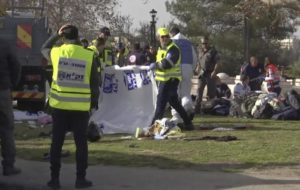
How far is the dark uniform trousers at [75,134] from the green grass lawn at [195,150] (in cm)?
159

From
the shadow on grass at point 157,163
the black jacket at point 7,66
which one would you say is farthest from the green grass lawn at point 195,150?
the black jacket at point 7,66

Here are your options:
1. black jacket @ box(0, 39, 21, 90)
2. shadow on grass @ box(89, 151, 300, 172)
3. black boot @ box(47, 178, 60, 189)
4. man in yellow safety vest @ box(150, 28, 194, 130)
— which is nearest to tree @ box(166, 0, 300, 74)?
man in yellow safety vest @ box(150, 28, 194, 130)

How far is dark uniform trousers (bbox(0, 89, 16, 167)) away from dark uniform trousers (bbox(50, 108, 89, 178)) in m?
1.15

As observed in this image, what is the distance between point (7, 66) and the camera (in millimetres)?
9508

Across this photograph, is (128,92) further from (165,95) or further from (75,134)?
(75,134)

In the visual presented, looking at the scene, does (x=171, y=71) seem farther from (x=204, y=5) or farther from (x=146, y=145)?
(x=204, y=5)

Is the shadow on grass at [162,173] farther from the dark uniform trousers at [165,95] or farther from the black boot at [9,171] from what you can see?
the dark uniform trousers at [165,95]

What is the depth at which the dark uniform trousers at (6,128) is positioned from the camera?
9.52 metres

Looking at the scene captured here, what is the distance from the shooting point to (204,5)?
187ft

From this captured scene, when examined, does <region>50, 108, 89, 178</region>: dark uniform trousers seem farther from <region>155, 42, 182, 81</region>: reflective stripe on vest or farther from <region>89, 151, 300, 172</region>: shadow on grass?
<region>155, 42, 182, 81</region>: reflective stripe on vest

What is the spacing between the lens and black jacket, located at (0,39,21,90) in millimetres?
9430

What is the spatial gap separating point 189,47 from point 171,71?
2.77 m

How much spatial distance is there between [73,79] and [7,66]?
1396 mm

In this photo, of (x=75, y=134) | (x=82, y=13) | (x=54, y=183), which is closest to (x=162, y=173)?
(x=75, y=134)
